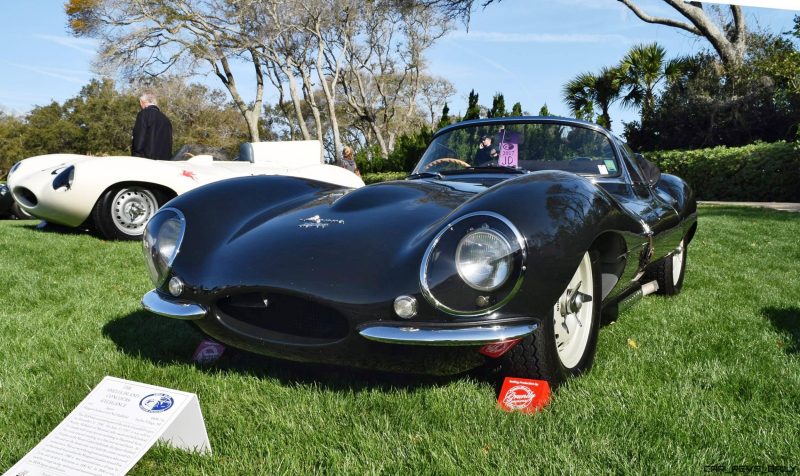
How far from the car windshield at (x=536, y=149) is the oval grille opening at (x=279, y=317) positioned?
5.31 feet

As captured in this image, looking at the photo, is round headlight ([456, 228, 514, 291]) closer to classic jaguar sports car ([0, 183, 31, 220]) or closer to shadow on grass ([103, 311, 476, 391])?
shadow on grass ([103, 311, 476, 391])

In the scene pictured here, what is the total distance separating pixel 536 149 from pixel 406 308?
1943 millimetres

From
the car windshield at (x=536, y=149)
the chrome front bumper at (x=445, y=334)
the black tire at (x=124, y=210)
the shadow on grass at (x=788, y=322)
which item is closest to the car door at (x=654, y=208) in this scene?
the car windshield at (x=536, y=149)

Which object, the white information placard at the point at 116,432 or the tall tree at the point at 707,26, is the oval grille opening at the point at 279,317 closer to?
the white information placard at the point at 116,432

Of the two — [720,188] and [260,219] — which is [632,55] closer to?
[720,188]

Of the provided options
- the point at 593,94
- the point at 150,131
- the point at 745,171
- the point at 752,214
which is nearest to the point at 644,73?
the point at 593,94

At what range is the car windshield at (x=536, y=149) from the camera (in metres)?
3.70

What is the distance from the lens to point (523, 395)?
2.30 meters

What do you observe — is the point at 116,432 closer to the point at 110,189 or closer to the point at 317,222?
the point at 317,222

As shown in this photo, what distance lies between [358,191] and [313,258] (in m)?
0.73

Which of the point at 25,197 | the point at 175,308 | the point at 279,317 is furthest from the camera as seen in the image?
the point at 25,197

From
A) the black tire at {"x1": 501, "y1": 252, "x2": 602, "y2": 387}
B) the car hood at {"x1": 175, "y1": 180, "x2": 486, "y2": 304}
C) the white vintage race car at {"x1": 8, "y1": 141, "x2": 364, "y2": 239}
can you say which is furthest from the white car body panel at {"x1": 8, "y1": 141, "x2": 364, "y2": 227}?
the black tire at {"x1": 501, "y1": 252, "x2": 602, "y2": 387}

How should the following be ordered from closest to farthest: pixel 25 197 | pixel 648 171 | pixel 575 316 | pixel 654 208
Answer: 1. pixel 575 316
2. pixel 654 208
3. pixel 648 171
4. pixel 25 197

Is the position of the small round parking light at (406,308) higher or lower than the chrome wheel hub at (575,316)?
higher
